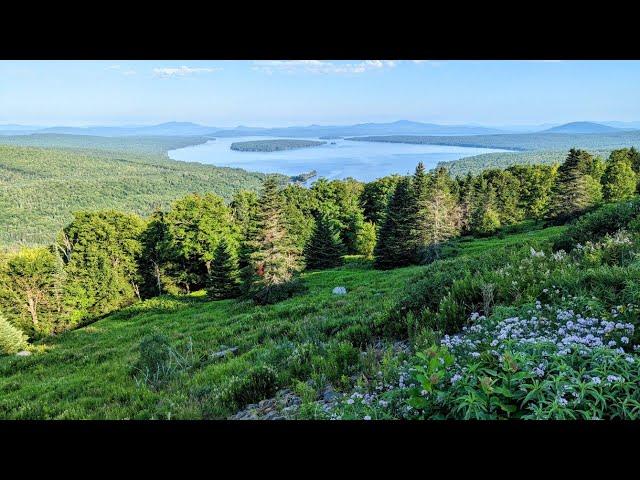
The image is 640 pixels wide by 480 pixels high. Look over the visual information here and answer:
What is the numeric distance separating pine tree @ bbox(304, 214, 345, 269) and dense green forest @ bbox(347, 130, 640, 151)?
4072 cm

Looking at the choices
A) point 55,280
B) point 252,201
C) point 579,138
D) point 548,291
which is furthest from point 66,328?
point 579,138

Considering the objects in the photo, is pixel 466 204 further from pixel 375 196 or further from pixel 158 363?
pixel 158 363

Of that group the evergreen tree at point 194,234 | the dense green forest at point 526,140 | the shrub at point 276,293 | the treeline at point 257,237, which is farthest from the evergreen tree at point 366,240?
the dense green forest at point 526,140

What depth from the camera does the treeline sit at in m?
30.2

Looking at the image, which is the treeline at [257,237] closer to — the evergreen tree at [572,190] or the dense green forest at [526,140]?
the evergreen tree at [572,190]

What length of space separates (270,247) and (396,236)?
637 inches

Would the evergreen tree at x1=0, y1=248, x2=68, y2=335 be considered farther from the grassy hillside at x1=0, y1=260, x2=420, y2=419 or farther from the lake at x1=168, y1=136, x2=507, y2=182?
the lake at x1=168, y1=136, x2=507, y2=182

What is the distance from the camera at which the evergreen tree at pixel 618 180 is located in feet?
170

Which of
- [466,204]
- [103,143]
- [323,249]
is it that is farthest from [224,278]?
[103,143]

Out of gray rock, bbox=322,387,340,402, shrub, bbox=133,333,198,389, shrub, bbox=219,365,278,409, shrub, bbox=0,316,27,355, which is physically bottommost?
shrub, bbox=0,316,27,355

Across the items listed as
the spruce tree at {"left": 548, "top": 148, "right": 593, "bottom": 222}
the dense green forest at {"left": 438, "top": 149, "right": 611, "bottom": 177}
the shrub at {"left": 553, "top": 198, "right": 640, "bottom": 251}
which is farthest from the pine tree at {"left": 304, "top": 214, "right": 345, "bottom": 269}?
the dense green forest at {"left": 438, "top": 149, "right": 611, "bottom": 177}

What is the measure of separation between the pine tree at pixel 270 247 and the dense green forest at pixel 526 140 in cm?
5143

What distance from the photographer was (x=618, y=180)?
171 ft

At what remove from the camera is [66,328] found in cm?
3434
